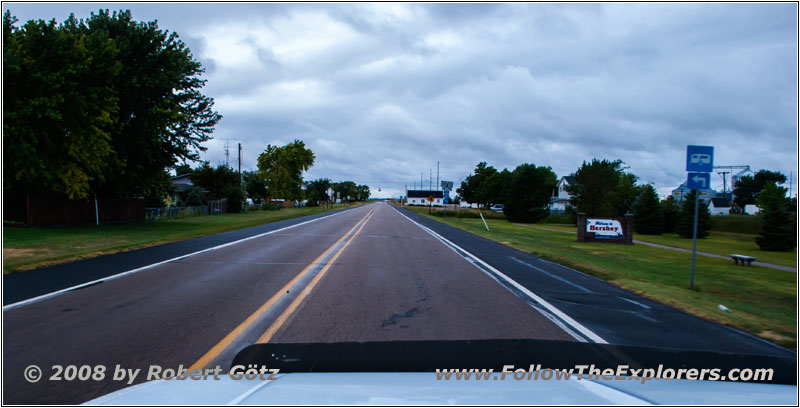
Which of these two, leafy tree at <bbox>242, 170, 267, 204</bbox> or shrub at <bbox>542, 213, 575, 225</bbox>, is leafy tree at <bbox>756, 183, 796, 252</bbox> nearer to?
shrub at <bbox>542, 213, 575, 225</bbox>

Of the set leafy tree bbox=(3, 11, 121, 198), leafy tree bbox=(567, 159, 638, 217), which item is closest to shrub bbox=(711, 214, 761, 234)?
leafy tree bbox=(567, 159, 638, 217)

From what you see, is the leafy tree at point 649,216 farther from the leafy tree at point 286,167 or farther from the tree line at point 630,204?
the leafy tree at point 286,167

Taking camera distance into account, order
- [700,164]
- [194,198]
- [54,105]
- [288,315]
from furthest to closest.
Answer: [194,198] → [54,105] → [700,164] → [288,315]

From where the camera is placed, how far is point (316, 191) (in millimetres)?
120688

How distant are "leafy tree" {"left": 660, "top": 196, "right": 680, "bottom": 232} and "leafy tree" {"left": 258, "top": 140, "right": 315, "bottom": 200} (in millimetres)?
66162

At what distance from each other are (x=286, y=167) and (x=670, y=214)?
2819 inches

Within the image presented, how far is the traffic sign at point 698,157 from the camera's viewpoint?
31.9 ft

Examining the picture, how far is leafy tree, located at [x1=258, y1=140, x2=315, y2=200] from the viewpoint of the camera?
89250 millimetres

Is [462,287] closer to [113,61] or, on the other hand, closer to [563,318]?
[563,318]

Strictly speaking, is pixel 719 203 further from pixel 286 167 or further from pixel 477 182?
pixel 286 167

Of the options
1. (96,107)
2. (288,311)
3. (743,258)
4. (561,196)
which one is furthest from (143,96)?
(561,196)

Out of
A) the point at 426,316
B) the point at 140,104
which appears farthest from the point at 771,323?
the point at 140,104

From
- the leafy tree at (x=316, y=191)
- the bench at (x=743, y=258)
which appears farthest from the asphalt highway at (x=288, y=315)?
the leafy tree at (x=316, y=191)

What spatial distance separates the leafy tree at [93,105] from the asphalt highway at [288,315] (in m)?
12.9
